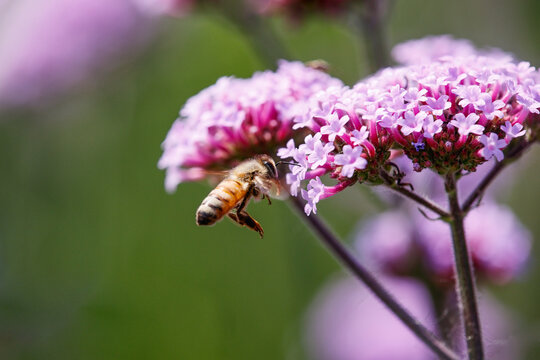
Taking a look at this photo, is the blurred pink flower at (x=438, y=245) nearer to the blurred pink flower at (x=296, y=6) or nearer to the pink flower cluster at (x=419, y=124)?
the blurred pink flower at (x=296, y=6)

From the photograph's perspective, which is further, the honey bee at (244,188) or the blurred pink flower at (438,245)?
the blurred pink flower at (438,245)

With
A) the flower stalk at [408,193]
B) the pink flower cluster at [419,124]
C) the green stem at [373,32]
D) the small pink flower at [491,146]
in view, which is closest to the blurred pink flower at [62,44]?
the green stem at [373,32]

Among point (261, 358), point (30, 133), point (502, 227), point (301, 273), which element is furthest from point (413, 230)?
point (30, 133)

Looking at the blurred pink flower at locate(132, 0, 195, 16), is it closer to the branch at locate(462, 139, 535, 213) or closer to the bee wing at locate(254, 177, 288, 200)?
the bee wing at locate(254, 177, 288, 200)

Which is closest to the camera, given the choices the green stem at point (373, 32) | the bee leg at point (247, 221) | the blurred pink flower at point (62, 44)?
the bee leg at point (247, 221)

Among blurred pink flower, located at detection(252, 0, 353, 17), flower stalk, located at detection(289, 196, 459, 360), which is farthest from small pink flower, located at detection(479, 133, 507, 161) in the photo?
blurred pink flower, located at detection(252, 0, 353, 17)

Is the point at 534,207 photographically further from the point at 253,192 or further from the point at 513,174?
the point at 253,192

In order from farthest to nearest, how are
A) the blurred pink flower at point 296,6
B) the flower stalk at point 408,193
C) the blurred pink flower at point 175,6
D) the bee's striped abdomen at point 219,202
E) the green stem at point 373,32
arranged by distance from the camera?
the blurred pink flower at point 175,6
the blurred pink flower at point 296,6
the green stem at point 373,32
the bee's striped abdomen at point 219,202
the flower stalk at point 408,193
